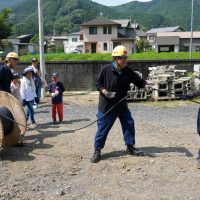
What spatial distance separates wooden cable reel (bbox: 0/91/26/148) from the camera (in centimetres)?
701

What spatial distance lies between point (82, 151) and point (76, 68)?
11.1m

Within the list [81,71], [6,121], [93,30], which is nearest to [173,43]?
[93,30]

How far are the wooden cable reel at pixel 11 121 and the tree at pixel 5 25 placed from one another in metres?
31.9

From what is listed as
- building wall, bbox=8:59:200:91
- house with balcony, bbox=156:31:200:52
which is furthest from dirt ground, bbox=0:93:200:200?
house with balcony, bbox=156:31:200:52

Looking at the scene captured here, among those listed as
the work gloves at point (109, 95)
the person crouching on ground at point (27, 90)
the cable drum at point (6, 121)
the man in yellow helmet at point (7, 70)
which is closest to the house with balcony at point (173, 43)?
the person crouching on ground at point (27, 90)

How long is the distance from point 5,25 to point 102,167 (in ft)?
115

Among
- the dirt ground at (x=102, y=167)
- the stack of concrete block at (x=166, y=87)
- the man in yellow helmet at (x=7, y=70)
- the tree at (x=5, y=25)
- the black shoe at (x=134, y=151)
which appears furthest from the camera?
the tree at (x=5, y=25)

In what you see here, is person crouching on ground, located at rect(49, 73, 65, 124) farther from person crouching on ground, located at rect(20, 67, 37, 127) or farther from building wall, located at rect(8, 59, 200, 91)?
building wall, located at rect(8, 59, 200, 91)

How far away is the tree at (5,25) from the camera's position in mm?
37938

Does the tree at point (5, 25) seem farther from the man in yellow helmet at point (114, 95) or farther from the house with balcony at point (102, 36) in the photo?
the man in yellow helmet at point (114, 95)

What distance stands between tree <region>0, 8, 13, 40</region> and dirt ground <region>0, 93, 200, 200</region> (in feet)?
100

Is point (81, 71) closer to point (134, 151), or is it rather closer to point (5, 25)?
point (134, 151)

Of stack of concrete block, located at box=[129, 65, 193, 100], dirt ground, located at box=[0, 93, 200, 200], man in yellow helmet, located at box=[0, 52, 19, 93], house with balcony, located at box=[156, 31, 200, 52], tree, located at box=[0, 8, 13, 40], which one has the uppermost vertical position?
tree, located at box=[0, 8, 13, 40]

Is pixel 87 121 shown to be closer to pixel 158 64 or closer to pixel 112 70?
pixel 112 70
